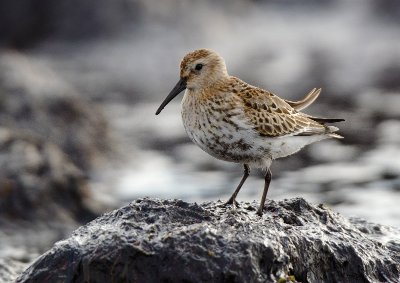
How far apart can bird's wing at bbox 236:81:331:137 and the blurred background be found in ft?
8.95

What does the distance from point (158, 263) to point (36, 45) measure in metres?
13.2

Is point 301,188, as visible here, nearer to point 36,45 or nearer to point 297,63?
point 297,63

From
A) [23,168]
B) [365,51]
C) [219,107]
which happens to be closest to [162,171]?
[23,168]

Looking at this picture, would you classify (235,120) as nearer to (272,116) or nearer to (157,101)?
(272,116)

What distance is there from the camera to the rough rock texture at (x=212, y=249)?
554 centimetres

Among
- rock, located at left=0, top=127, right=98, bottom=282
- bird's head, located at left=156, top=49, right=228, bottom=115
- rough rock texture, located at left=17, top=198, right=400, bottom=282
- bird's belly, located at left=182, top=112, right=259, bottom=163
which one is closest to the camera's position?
rough rock texture, located at left=17, top=198, right=400, bottom=282

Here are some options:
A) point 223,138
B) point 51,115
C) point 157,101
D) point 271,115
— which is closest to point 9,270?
point 223,138

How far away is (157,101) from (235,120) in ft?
30.2

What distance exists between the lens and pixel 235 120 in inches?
279

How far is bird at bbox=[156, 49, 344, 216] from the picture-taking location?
23.0 feet

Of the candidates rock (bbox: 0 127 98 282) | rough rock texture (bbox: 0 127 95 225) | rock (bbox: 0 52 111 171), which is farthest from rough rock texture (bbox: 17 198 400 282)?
rock (bbox: 0 52 111 171)

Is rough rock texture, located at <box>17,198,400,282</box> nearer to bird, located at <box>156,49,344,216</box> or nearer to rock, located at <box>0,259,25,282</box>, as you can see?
bird, located at <box>156,49,344,216</box>

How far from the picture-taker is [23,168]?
1016 cm

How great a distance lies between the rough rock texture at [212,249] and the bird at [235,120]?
19.3 inches
